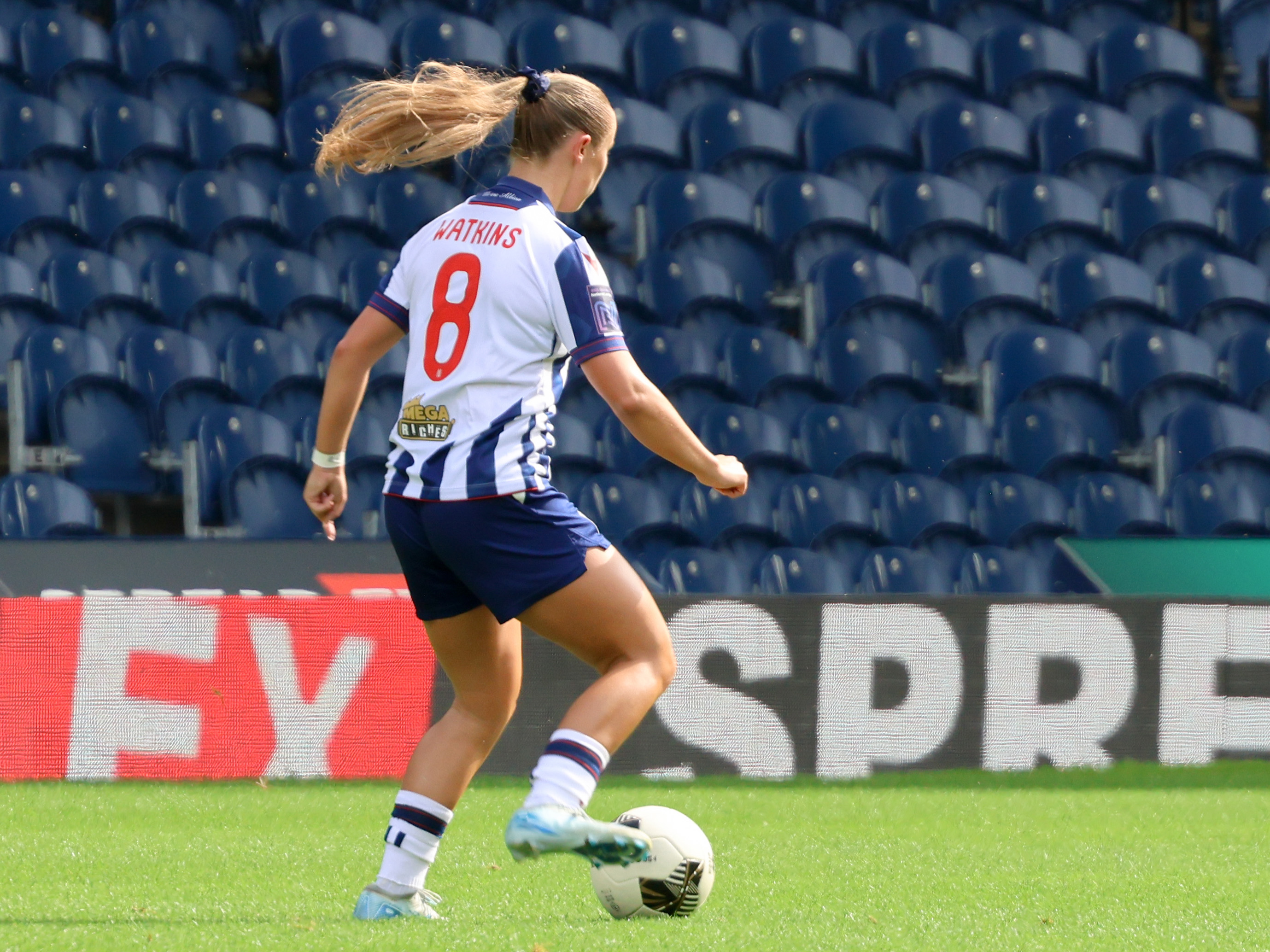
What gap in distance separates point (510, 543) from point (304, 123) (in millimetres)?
6691

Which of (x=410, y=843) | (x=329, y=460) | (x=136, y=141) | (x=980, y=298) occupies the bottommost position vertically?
(x=410, y=843)

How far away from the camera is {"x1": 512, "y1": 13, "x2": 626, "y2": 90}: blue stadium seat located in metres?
8.98

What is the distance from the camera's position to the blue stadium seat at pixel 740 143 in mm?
9102

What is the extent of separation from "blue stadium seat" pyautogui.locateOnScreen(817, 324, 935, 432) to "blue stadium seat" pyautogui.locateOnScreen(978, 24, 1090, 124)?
90.7 inches

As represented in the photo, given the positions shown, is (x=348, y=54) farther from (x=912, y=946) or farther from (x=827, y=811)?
(x=912, y=946)

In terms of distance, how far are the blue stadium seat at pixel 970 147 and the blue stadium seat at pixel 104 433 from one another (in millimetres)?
4942

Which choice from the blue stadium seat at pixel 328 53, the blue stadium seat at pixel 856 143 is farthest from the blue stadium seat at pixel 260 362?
the blue stadium seat at pixel 856 143

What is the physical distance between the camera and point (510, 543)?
2588 mm

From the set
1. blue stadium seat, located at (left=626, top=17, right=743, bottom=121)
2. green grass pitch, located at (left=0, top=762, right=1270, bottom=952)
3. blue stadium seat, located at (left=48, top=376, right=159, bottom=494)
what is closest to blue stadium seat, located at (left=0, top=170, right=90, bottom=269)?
blue stadium seat, located at (left=48, top=376, right=159, bottom=494)

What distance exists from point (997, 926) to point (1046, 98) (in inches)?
308

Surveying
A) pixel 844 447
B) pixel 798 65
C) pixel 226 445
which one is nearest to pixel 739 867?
pixel 226 445

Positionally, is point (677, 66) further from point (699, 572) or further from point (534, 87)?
point (534, 87)

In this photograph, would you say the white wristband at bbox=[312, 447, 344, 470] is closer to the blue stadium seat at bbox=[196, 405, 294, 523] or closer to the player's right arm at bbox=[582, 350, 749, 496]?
the player's right arm at bbox=[582, 350, 749, 496]

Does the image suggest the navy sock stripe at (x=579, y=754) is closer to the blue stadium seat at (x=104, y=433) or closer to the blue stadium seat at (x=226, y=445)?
the blue stadium seat at (x=226, y=445)
